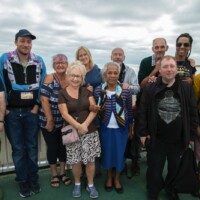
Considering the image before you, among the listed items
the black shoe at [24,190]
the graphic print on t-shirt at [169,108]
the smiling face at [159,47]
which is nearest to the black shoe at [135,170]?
the graphic print on t-shirt at [169,108]

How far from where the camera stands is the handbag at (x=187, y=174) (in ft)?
8.45

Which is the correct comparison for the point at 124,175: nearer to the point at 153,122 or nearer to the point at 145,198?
the point at 145,198

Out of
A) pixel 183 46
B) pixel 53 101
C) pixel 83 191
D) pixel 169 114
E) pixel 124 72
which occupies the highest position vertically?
pixel 183 46

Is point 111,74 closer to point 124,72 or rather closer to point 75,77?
point 75,77

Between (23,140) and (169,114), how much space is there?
5.95 feet

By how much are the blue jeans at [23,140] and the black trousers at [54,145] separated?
6.1 inches

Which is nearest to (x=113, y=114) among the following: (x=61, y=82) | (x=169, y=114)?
(x=169, y=114)

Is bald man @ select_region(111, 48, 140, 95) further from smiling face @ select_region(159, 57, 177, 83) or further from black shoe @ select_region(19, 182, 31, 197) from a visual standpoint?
black shoe @ select_region(19, 182, 31, 197)

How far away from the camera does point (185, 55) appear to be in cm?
273

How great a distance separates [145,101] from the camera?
2531 millimetres

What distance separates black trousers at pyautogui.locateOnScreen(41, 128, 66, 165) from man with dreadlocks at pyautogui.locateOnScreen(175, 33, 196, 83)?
176 centimetres

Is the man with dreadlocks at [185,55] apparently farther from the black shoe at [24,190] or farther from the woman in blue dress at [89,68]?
the black shoe at [24,190]

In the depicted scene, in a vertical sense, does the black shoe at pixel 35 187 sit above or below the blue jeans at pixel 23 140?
below

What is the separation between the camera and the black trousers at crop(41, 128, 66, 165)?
2852 mm
